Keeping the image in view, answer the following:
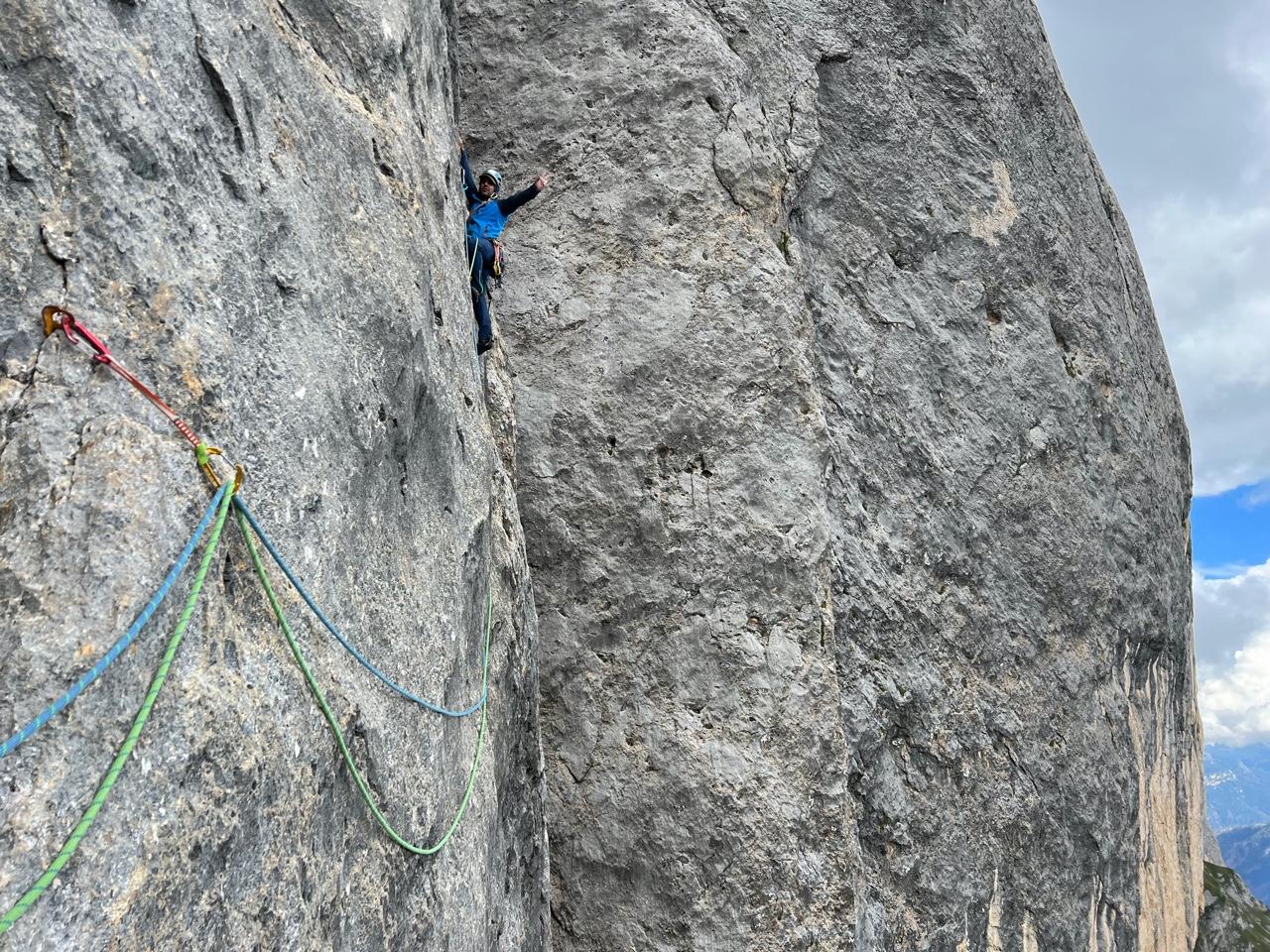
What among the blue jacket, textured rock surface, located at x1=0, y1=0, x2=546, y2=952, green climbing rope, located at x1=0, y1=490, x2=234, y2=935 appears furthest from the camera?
the blue jacket

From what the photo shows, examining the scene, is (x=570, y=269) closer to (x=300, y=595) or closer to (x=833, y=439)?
(x=833, y=439)

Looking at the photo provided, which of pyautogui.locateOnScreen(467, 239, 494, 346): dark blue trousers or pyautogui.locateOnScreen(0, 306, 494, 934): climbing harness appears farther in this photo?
pyautogui.locateOnScreen(467, 239, 494, 346): dark blue trousers

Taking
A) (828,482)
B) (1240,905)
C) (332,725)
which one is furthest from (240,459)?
(1240,905)

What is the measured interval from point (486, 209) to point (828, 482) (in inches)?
146

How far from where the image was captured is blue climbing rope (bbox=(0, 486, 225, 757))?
2842mm

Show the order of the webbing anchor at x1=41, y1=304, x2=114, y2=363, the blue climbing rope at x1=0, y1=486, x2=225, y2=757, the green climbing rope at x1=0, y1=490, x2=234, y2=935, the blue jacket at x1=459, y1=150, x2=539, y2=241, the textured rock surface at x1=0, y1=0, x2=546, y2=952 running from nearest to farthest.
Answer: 1. the green climbing rope at x1=0, y1=490, x2=234, y2=935
2. the blue climbing rope at x1=0, y1=486, x2=225, y2=757
3. the textured rock surface at x1=0, y1=0, x2=546, y2=952
4. the webbing anchor at x1=41, y1=304, x2=114, y2=363
5. the blue jacket at x1=459, y1=150, x2=539, y2=241

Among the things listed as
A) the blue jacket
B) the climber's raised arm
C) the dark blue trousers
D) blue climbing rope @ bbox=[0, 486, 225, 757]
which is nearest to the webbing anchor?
blue climbing rope @ bbox=[0, 486, 225, 757]

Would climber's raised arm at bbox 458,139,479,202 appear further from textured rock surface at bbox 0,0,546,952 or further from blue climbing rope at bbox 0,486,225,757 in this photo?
blue climbing rope at bbox 0,486,225,757

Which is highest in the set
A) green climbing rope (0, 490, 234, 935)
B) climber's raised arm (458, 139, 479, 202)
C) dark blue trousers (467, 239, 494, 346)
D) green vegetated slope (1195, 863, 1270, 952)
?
climber's raised arm (458, 139, 479, 202)

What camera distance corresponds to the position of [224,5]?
176 inches

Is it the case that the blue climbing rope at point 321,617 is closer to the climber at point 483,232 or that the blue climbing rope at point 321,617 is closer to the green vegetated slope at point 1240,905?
the climber at point 483,232

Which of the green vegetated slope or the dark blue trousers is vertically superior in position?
the dark blue trousers

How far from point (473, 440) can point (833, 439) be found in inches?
149

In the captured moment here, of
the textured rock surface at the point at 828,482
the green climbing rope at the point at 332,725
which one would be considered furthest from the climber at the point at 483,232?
the green climbing rope at the point at 332,725
